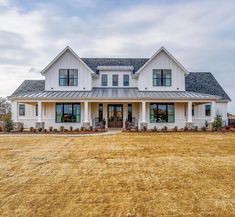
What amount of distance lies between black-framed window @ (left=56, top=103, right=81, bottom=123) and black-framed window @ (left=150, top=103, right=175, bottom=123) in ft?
23.8

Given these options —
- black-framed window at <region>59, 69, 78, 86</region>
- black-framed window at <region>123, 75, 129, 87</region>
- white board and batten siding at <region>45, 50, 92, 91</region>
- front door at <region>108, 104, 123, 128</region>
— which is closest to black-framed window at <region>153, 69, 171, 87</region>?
black-framed window at <region>123, 75, 129, 87</region>

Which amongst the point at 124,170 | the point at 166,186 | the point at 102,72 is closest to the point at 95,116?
the point at 102,72

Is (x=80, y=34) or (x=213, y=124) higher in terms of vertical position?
(x=80, y=34)

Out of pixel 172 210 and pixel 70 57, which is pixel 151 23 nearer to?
pixel 70 57

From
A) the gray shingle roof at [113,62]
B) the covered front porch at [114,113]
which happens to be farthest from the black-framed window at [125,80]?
the covered front porch at [114,113]

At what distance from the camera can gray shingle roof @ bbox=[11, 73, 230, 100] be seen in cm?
2712

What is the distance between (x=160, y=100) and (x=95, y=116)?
6751mm

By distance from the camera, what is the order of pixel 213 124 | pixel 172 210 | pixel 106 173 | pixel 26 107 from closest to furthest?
pixel 172 210 → pixel 106 173 → pixel 213 124 → pixel 26 107

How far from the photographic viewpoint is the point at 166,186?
25.5ft

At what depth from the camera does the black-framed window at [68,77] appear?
29078 millimetres

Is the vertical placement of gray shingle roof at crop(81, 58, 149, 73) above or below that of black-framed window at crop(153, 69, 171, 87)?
above

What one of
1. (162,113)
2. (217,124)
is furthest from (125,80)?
(217,124)

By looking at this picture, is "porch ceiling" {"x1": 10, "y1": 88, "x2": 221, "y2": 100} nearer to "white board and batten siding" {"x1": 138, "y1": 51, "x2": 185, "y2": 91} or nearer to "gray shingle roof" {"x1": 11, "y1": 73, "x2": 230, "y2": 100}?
"gray shingle roof" {"x1": 11, "y1": 73, "x2": 230, "y2": 100}

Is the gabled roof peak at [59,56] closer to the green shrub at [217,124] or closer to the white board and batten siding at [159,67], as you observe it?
the white board and batten siding at [159,67]
